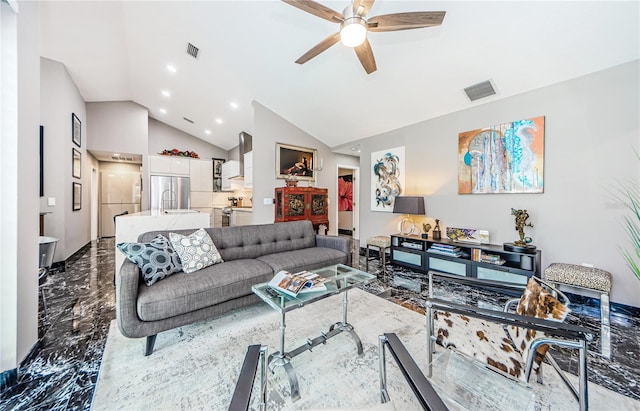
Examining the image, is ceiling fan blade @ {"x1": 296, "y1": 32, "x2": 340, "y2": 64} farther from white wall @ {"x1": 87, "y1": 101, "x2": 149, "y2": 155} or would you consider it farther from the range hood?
white wall @ {"x1": 87, "y1": 101, "x2": 149, "y2": 155}

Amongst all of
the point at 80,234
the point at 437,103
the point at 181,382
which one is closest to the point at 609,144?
the point at 437,103

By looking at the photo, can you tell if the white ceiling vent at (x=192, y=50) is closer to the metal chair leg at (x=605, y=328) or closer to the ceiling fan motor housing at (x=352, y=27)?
the ceiling fan motor housing at (x=352, y=27)

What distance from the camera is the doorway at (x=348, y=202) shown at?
281 inches

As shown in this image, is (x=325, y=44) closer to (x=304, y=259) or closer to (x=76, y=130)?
(x=304, y=259)

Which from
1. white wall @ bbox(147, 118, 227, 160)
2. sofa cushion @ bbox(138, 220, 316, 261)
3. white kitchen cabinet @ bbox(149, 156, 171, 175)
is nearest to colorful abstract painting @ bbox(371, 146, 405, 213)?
sofa cushion @ bbox(138, 220, 316, 261)

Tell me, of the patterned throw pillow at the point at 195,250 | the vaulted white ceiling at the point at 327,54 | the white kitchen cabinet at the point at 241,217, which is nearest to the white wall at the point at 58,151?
the vaulted white ceiling at the point at 327,54

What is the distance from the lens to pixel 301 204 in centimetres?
501

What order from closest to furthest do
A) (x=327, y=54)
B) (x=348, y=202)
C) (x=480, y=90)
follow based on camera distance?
1. (x=480, y=90)
2. (x=327, y=54)
3. (x=348, y=202)

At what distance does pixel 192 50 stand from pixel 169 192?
4.12 m

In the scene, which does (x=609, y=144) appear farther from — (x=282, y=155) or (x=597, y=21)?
(x=282, y=155)

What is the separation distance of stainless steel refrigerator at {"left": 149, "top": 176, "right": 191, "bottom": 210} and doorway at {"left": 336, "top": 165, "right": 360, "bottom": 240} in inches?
174

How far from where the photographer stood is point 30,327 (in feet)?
5.53

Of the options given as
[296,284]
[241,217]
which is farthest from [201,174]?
[296,284]

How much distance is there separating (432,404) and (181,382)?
1.48 metres
